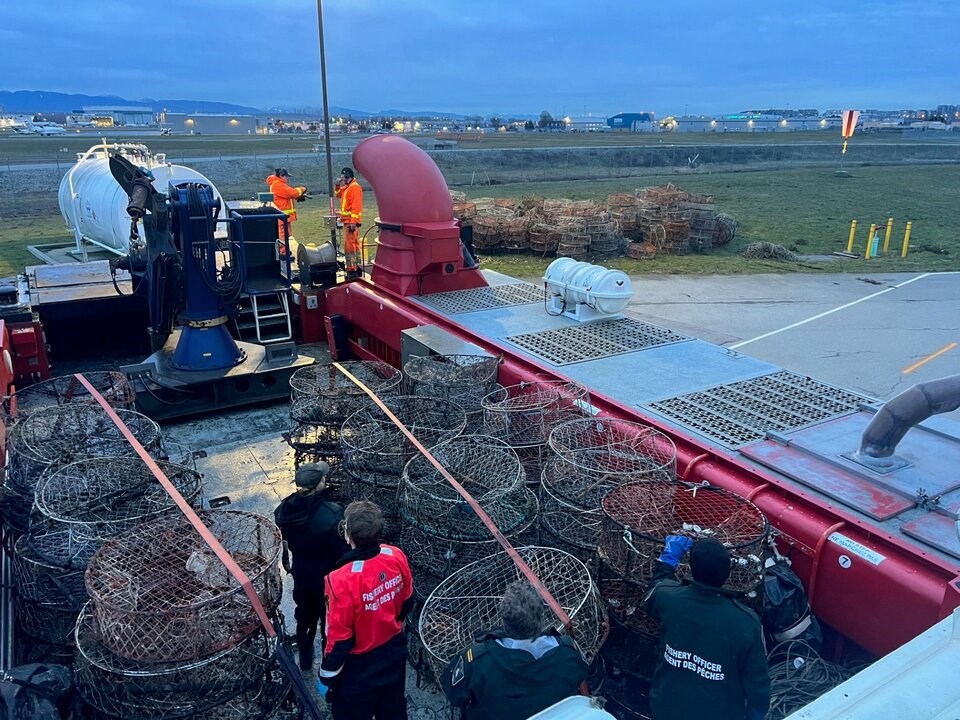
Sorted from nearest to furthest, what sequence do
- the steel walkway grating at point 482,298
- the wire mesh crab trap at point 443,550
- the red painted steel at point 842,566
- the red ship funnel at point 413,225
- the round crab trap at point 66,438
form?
the red painted steel at point 842,566
the wire mesh crab trap at point 443,550
the round crab trap at point 66,438
the steel walkway grating at point 482,298
the red ship funnel at point 413,225

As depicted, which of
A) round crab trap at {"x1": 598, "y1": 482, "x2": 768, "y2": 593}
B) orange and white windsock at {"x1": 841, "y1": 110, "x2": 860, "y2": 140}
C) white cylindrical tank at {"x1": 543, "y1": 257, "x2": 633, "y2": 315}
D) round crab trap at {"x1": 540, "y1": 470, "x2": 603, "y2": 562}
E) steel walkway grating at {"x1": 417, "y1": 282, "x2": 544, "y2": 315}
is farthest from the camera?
orange and white windsock at {"x1": 841, "y1": 110, "x2": 860, "y2": 140}

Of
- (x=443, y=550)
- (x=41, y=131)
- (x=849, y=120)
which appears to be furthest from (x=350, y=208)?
(x=41, y=131)

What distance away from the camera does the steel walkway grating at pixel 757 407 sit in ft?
17.9

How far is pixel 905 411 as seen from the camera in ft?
14.6

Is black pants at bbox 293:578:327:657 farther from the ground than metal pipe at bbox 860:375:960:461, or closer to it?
closer to it

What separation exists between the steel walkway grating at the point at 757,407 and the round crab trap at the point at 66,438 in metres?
4.44

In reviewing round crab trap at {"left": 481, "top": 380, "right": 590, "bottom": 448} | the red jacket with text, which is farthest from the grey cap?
round crab trap at {"left": 481, "top": 380, "right": 590, "bottom": 448}

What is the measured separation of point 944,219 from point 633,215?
1324 centimetres

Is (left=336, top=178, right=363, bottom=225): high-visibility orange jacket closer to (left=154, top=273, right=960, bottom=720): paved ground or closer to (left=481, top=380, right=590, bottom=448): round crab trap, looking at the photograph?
(left=154, top=273, right=960, bottom=720): paved ground

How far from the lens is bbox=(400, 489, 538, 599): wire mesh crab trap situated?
452 centimetres

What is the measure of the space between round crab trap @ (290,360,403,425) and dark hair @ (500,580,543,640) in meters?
3.76

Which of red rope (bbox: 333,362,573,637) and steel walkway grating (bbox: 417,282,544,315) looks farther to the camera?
steel walkway grating (bbox: 417,282,544,315)

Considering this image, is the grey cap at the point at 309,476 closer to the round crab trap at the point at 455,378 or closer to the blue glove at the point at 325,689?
the blue glove at the point at 325,689

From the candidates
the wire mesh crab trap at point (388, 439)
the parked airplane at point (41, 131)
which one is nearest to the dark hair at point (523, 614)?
the wire mesh crab trap at point (388, 439)
